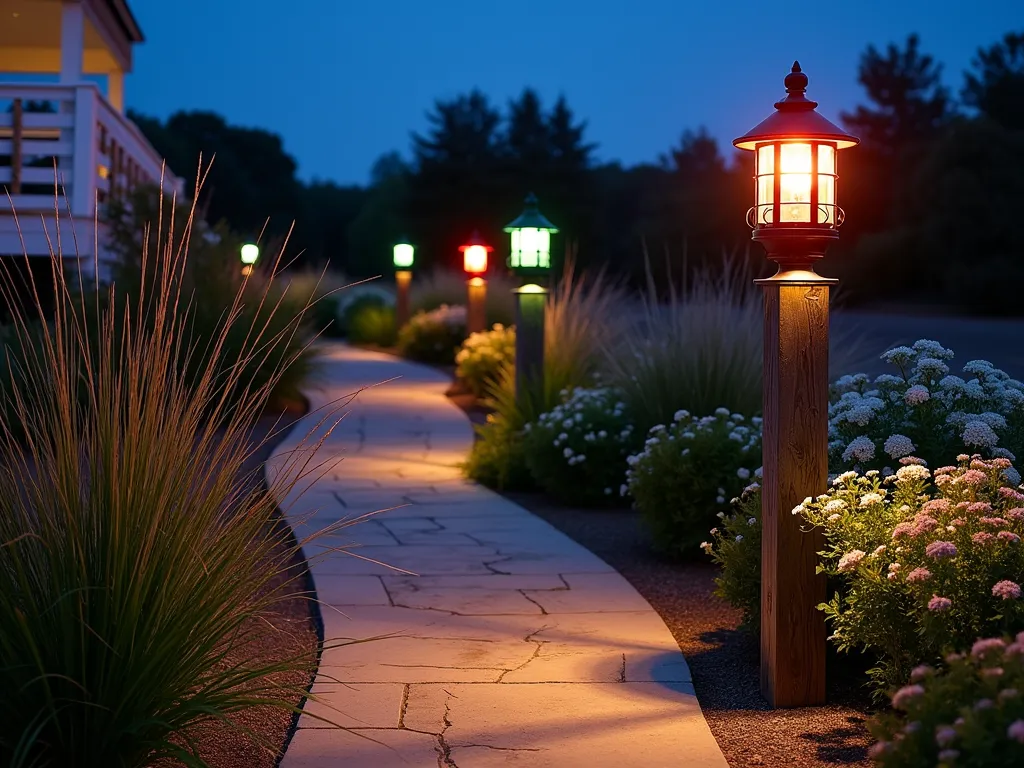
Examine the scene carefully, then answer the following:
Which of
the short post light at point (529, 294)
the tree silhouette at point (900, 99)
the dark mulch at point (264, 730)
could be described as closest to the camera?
the dark mulch at point (264, 730)

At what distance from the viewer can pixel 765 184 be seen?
3684mm

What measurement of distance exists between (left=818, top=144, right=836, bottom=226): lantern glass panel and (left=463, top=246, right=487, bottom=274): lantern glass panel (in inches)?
432

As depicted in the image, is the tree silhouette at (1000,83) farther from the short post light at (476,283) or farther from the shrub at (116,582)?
the shrub at (116,582)

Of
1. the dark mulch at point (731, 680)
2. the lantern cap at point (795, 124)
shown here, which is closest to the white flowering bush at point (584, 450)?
the dark mulch at point (731, 680)

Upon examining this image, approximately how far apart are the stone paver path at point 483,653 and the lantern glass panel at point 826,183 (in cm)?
155

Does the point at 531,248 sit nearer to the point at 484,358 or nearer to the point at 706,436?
the point at 706,436

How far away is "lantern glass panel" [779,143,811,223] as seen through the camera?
11.9 feet

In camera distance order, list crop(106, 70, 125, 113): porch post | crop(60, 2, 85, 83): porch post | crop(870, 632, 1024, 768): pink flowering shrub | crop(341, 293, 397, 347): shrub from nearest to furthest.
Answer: crop(870, 632, 1024, 768): pink flowering shrub < crop(60, 2, 85, 83): porch post < crop(106, 70, 125, 113): porch post < crop(341, 293, 397, 347): shrub

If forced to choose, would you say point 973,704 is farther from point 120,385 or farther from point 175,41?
point 175,41

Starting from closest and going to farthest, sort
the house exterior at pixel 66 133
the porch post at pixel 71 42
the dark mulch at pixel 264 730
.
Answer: the dark mulch at pixel 264 730 < the house exterior at pixel 66 133 < the porch post at pixel 71 42

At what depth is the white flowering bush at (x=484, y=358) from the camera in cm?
1285

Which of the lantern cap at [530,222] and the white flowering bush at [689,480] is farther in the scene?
the lantern cap at [530,222]

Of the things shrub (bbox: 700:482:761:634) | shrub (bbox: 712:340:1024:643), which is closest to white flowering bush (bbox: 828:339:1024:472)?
shrub (bbox: 712:340:1024:643)

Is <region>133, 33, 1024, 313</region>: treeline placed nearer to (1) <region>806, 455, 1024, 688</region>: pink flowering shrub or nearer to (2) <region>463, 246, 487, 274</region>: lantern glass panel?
(2) <region>463, 246, 487, 274</region>: lantern glass panel
